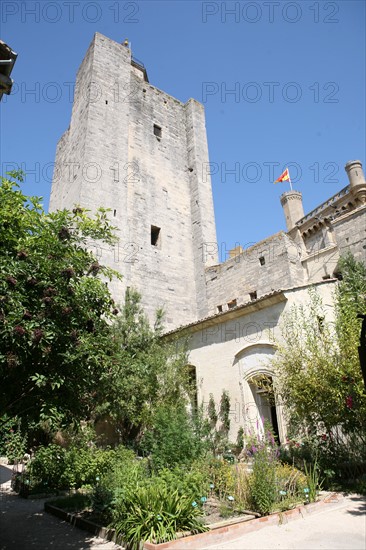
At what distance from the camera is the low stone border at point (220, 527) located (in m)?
5.22

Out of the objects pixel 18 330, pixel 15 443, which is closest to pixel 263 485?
pixel 18 330

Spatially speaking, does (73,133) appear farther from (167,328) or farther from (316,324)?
(316,324)

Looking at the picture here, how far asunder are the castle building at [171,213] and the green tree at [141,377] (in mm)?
1073

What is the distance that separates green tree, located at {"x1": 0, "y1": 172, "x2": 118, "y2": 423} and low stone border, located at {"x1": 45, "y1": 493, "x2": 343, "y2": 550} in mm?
2201

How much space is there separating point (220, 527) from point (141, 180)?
61.9ft

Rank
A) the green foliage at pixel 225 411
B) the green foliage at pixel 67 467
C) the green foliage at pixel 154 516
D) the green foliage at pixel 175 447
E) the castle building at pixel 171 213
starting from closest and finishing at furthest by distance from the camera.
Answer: the green foliage at pixel 154 516, the green foliage at pixel 175 447, the green foliage at pixel 67 467, the green foliage at pixel 225 411, the castle building at pixel 171 213

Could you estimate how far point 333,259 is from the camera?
63.9 feet

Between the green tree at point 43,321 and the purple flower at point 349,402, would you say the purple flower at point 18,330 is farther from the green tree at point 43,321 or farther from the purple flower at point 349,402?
the purple flower at point 349,402

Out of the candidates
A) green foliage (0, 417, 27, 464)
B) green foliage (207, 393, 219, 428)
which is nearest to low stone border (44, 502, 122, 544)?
green foliage (0, 417, 27, 464)

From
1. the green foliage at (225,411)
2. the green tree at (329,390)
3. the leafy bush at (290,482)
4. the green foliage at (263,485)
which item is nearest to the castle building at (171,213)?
the green foliage at (225,411)

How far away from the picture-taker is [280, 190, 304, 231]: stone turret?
30281 mm

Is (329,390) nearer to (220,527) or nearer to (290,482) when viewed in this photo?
(290,482)

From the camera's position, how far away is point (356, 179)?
79.8 ft

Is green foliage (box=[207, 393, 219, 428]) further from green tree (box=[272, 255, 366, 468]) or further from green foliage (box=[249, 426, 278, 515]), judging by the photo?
green foliage (box=[249, 426, 278, 515])
